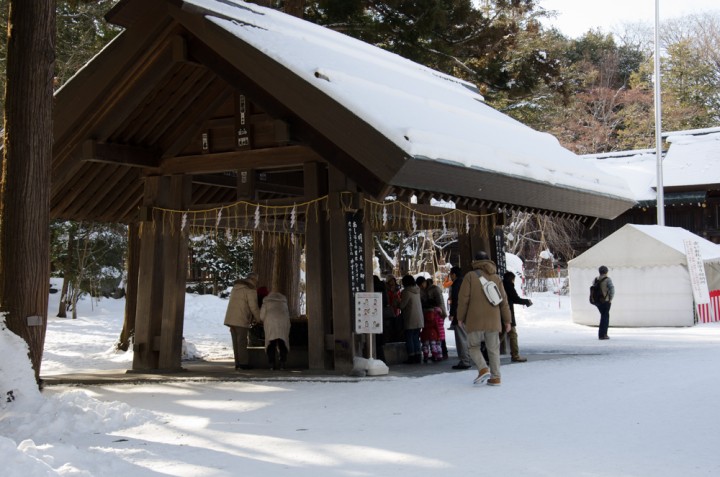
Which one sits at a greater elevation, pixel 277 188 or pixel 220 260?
pixel 277 188

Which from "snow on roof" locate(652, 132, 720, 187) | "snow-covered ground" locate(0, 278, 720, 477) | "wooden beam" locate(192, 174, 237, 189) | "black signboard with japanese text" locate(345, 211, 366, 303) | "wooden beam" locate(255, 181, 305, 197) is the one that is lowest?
"snow-covered ground" locate(0, 278, 720, 477)

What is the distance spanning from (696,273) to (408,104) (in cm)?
1369

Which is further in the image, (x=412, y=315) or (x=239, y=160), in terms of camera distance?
(x=412, y=315)

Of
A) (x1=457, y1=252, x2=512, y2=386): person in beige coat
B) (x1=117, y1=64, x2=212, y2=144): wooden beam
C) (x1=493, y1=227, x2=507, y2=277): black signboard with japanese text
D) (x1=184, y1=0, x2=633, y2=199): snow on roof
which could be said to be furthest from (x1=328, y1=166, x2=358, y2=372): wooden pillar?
(x1=493, y1=227, x2=507, y2=277): black signboard with japanese text

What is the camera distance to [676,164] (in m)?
36.0

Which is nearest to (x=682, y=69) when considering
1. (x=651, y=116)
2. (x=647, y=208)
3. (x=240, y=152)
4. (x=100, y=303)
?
(x=651, y=116)

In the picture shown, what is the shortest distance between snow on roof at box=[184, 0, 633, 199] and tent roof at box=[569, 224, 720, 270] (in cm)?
706

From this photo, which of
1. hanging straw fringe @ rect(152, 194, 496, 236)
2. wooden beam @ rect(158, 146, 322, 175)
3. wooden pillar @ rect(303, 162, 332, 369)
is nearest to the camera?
wooden pillar @ rect(303, 162, 332, 369)

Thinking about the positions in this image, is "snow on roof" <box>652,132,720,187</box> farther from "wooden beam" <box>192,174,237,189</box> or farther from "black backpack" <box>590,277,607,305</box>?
"wooden beam" <box>192,174,237,189</box>

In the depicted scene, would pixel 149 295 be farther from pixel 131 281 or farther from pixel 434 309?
pixel 434 309

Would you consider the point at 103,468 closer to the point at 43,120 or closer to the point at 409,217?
the point at 43,120

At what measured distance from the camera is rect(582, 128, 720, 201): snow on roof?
34906 mm

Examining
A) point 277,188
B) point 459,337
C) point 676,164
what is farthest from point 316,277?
point 676,164

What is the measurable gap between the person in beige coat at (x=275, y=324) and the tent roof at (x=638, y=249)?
1279cm
